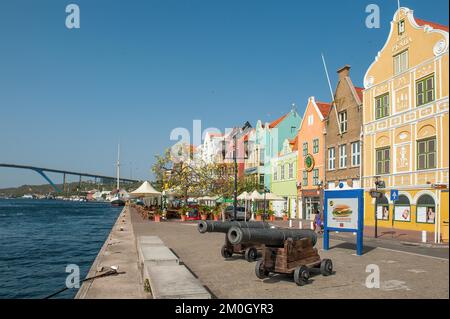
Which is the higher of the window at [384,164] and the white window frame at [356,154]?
the white window frame at [356,154]

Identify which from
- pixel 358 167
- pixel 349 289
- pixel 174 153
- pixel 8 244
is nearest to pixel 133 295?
pixel 349 289

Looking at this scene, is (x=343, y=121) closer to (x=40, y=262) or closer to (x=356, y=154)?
(x=356, y=154)

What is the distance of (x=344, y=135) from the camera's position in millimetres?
36344

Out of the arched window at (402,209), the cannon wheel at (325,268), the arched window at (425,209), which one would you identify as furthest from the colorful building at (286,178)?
the cannon wheel at (325,268)

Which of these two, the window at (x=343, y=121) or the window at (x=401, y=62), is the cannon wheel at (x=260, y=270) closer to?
the window at (x=401, y=62)

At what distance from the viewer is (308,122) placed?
43.7m

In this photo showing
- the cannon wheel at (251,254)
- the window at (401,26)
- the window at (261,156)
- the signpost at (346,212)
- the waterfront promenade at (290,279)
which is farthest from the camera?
the window at (261,156)

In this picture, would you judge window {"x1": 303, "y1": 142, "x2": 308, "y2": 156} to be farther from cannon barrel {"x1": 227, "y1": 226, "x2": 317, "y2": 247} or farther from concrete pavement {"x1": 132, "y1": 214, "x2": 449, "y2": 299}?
cannon barrel {"x1": 227, "y1": 226, "x2": 317, "y2": 247}

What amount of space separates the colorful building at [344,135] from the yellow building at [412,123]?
10.1ft

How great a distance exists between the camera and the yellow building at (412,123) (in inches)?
162

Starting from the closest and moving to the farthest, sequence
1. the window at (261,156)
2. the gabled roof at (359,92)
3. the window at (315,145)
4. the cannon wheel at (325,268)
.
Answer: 1. the cannon wheel at (325,268)
2. the gabled roof at (359,92)
3. the window at (315,145)
4. the window at (261,156)

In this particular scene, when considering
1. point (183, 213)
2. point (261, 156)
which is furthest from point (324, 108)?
point (183, 213)

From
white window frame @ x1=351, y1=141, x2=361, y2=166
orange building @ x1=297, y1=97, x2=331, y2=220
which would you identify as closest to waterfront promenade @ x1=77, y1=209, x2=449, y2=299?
white window frame @ x1=351, y1=141, x2=361, y2=166
